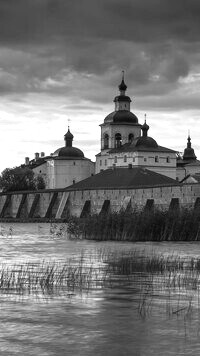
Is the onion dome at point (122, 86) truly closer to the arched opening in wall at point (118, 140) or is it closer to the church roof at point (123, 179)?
the arched opening in wall at point (118, 140)

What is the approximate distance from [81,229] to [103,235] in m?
1.24

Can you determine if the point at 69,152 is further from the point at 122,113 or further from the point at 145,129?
the point at 145,129

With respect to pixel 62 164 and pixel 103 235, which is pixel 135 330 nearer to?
pixel 103 235

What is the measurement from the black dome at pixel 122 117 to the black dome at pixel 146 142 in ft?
17.6

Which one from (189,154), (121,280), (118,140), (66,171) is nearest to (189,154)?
(189,154)

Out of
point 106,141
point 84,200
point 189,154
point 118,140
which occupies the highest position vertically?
point 106,141

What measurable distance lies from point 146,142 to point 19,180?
16.7 meters

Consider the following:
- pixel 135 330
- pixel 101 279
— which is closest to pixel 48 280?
pixel 101 279

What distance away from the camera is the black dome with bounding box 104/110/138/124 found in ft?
310

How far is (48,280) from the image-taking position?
48.0ft

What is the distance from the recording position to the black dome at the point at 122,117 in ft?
310

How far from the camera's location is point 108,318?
37.6 feet

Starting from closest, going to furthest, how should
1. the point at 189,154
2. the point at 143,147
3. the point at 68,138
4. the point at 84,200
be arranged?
1. the point at 84,200
2. the point at 143,147
3. the point at 68,138
4. the point at 189,154

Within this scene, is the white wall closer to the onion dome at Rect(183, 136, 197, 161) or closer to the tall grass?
the onion dome at Rect(183, 136, 197, 161)
